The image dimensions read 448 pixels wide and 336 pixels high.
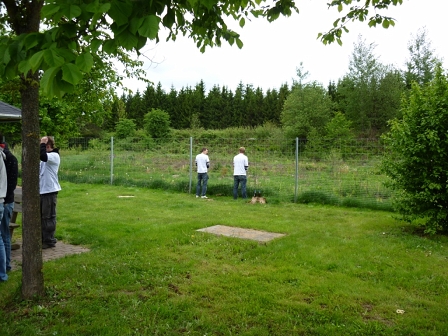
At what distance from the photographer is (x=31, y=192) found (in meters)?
4.11

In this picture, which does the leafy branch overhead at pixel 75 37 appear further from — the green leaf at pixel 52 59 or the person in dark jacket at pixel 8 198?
the person in dark jacket at pixel 8 198

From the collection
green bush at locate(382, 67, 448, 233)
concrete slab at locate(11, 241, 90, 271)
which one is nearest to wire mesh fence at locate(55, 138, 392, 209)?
green bush at locate(382, 67, 448, 233)

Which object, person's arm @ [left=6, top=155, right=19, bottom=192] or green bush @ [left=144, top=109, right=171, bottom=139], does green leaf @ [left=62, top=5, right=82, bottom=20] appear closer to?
person's arm @ [left=6, top=155, right=19, bottom=192]

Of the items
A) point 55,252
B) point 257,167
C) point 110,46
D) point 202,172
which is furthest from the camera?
point 257,167

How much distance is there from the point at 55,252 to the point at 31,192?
95.2 inches

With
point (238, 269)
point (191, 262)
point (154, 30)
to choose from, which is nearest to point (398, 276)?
point (238, 269)

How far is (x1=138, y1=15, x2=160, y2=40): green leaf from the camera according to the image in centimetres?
208

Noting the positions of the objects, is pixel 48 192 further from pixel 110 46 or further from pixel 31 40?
pixel 110 46

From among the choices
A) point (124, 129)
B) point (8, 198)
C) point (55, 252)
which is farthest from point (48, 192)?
point (124, 129)

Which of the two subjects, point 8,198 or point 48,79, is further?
point 8,198

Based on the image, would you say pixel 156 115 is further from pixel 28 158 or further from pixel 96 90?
pixel 28 158

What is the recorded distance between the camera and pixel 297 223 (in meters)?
8.52

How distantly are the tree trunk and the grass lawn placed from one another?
0.22 meters

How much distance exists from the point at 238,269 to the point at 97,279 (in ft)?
5.77
